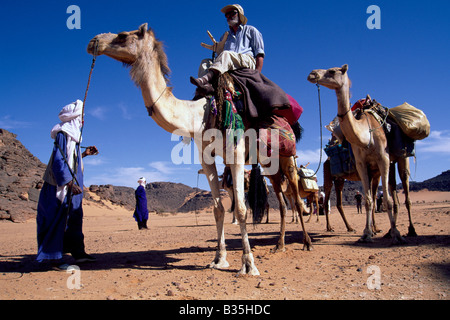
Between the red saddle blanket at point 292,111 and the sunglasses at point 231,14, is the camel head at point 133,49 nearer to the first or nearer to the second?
the sunglasses at point 231,14

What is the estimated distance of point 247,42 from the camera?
5395 mm

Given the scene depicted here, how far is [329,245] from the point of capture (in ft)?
21.5

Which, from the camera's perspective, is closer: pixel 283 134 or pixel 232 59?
pixel 232 59

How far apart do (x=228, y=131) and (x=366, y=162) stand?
4.18 metres

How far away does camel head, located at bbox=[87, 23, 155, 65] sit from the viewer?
432cm

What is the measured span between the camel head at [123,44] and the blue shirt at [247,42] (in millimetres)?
1502

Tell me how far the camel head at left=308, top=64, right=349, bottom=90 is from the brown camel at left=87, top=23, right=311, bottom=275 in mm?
2532

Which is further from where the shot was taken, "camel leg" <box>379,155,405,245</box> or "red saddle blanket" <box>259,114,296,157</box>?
"camel leg" <box>379,155,405,245</box>


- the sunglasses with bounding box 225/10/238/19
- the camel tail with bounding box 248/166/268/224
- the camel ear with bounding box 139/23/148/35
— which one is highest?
the sunglasses with bounding box 225/10/238/19

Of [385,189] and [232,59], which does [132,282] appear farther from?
[385,189]

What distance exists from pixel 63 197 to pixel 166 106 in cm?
217

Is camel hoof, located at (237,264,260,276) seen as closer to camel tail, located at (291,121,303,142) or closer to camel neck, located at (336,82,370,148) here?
camel neck, located at (336,82,370,148)

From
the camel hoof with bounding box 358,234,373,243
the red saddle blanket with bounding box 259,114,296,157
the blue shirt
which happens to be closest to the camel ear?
the blue shirt

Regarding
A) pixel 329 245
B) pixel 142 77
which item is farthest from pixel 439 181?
pixel 142 77
